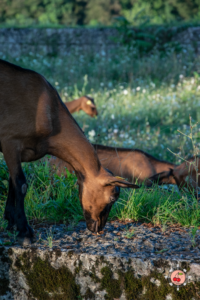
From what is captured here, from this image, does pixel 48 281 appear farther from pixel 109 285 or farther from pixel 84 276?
pixel 109 285

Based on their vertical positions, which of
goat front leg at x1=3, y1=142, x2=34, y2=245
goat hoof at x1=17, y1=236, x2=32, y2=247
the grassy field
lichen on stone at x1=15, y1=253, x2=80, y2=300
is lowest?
the grassy field

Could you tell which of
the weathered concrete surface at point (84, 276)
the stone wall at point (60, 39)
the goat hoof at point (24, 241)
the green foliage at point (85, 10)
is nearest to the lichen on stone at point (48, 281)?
the weathered concrete surface at point (84, 276)

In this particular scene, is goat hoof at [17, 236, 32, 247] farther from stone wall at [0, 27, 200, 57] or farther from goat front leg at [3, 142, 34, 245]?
stone wall at [0, 27, 200, 57]

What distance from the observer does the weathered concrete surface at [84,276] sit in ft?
9.29

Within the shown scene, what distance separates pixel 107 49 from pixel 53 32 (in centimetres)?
245

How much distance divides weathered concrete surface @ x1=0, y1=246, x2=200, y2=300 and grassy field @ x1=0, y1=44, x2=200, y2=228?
68 centimetres

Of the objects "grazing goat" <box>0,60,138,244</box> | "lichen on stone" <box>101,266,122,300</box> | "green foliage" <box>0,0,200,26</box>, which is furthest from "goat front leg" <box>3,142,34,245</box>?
"green foliage" <box>0,0,200,26</box>

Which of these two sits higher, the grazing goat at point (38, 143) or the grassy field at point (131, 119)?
the grazing goat at point (38, 143)

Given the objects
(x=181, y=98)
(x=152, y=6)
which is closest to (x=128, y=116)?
(x=181, y=98)

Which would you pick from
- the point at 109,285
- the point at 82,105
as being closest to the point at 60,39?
the point at 82,105

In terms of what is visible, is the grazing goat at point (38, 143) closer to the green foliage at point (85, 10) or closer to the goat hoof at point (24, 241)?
the goat hoof at point (24, 241)

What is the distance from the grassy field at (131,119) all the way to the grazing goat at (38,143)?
0.42 m

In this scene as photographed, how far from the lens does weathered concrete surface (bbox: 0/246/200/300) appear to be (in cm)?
283

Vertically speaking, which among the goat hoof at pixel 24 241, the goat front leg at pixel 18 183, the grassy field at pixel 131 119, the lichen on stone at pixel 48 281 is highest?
the goat front leg at pixel 18 183
